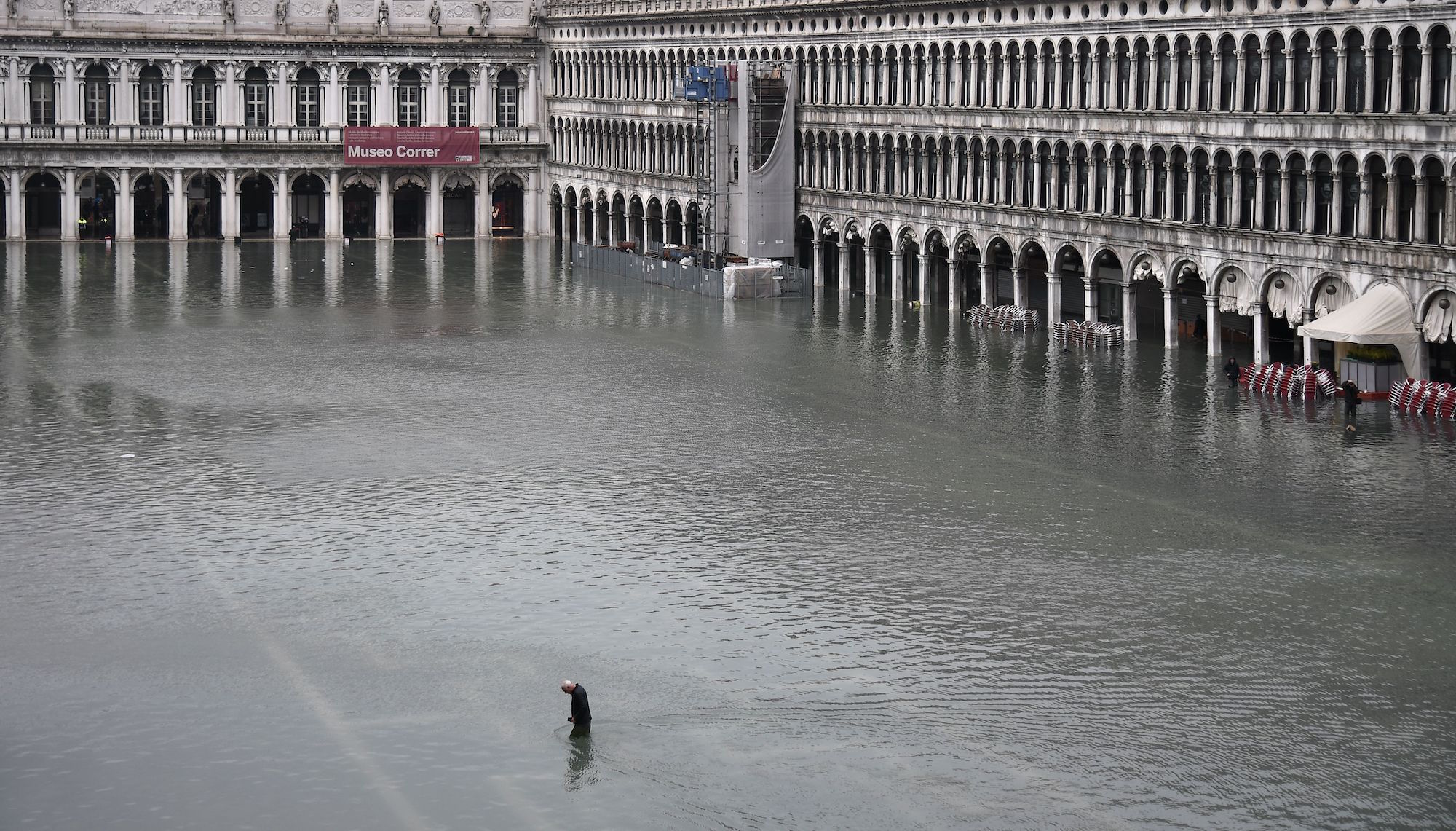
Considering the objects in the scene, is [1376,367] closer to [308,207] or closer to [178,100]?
[178,100]

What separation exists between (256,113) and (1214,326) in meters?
81.4

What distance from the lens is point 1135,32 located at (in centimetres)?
8569

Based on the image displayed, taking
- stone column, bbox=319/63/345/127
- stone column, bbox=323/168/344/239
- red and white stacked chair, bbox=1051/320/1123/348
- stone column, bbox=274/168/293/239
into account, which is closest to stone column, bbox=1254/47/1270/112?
red and white stacked chair, bbox=1051/320/1123/348

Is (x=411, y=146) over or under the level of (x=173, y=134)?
under

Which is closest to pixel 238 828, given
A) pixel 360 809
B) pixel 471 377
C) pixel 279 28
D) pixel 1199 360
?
pixel 360 809

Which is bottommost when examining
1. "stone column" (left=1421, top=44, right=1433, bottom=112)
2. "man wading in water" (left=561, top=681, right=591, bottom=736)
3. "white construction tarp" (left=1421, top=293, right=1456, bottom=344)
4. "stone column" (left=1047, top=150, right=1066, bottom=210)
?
"man wading in water" (left=561, top=681, right=591, bottom=736)

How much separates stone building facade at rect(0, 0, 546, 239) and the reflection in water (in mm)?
109699

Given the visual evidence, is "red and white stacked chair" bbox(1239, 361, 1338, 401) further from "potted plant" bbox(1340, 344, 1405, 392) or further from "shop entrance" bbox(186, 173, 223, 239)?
"shop entrance" bbox(186, 173, 223, 239)

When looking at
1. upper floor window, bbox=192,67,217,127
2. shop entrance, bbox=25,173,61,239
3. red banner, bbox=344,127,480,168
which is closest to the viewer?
shop entrance, bbox=25,173,61,239

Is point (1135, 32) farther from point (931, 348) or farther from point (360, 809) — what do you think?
point (360, 809)

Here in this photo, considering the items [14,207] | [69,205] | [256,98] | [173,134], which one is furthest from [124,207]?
[256,98]

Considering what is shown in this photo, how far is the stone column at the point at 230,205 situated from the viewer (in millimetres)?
142750

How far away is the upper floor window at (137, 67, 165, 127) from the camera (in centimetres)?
13988

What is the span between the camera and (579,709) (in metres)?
37.8
